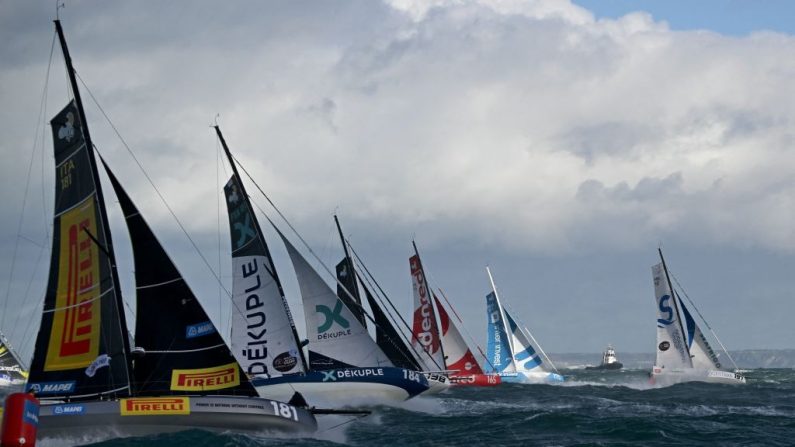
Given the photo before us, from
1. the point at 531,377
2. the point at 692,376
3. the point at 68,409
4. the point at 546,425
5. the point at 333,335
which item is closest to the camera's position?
the point at 68,409

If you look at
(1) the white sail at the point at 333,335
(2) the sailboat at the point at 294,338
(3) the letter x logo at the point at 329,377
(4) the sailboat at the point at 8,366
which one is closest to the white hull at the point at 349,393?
(2) the sailboat at the point at 294,338

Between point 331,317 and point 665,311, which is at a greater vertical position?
point 665,311

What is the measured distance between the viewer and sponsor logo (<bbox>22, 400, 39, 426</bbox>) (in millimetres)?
21469

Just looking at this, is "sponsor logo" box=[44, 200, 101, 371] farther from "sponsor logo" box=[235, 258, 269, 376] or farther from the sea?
"sponsor logo" box=[235, 258, 269, 376]

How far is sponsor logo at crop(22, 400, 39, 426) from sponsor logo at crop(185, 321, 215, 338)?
7060 mm

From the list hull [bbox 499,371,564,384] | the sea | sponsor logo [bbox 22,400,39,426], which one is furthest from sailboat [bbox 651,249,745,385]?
sponsor logo [bbox 22,400,39,426]

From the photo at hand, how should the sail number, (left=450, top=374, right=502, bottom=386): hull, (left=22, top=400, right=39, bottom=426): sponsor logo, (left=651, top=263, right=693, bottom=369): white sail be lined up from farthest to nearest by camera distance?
(left=651, top=263, right=693, bottom=369): white sail
(left=450, top=374, right=502, bottom=386): hull
the sail number
(left=22, top=400, right=39, bottom=426): sponsor logo

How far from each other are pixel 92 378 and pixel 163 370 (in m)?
1.85

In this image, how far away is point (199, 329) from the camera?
28766 millimetres

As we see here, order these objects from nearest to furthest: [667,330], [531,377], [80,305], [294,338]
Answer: [80,305], [294,338], [667,330], [531,377]

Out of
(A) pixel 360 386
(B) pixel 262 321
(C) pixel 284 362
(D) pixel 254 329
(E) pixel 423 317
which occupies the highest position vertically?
(E) pixel 423 317

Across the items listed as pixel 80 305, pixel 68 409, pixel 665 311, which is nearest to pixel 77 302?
pixel 80 305

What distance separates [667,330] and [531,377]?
40.0 ft

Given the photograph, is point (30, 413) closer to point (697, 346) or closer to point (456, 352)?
point (456, 352)
